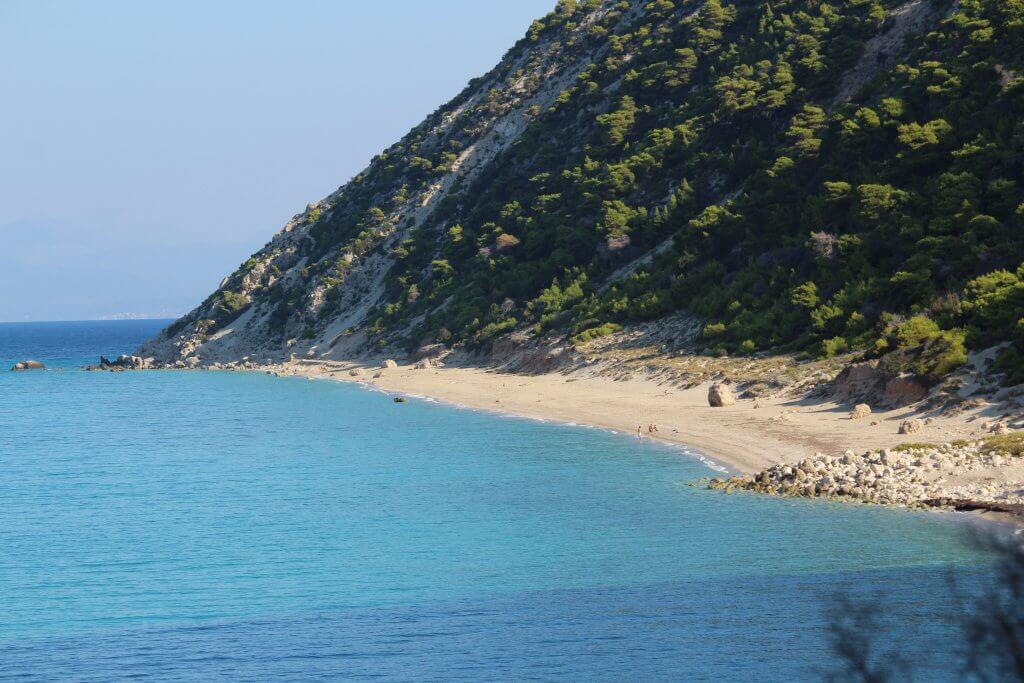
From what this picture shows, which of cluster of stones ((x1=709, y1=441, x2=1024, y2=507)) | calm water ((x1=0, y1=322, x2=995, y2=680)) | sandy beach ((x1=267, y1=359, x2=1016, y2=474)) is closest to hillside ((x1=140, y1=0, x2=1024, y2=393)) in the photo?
sandy beach ((x1=267, y1=359, x2=1016, y2=474))

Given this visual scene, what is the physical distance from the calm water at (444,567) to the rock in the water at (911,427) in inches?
249

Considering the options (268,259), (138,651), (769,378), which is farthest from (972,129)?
(268,259)

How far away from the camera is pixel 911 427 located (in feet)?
113

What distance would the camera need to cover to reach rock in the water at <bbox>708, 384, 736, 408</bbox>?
4659 centimetres

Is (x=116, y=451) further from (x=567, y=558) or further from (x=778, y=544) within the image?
(x=778, y=544)

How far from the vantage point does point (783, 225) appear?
64.0 m

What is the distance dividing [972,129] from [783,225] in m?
11.3

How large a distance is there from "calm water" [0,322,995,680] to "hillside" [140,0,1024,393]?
43.6 ft

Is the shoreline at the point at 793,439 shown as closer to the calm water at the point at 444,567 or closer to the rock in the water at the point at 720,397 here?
the rock in the water at the point at 720,397

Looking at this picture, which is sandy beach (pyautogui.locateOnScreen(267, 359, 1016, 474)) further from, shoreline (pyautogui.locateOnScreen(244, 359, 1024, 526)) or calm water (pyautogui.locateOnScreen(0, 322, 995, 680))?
calm water (pyautogui.locateOnScreen(0, 322, 995, 680))

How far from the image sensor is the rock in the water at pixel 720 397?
153 ft

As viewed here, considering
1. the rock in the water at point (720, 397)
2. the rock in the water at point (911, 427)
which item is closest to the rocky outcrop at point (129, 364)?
the rock in the water at point (720, 397)

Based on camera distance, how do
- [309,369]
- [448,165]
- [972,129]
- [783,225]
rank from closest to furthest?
[972,129]
[783,225]
[309,369]
[448,165]

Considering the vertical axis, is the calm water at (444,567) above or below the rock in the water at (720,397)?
below
